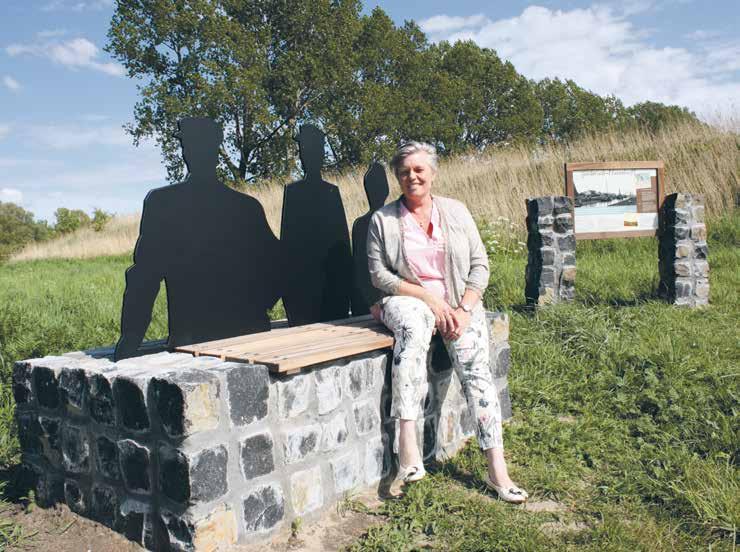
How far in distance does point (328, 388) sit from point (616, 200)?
187 inches

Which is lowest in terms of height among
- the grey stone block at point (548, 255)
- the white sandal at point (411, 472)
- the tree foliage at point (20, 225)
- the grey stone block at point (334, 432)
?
the white sandal at point (411, 472)

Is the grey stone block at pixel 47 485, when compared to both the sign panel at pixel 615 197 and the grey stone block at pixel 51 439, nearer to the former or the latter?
the grey stone block at pixel 51 439

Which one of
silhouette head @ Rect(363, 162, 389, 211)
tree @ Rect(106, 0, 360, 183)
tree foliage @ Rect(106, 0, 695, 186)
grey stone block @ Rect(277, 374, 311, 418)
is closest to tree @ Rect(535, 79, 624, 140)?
tree foliage @ Rect(106, 0, 695, 186)

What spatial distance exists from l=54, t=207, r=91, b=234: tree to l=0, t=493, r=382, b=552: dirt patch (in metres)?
26.6

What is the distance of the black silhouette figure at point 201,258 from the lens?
108 inches

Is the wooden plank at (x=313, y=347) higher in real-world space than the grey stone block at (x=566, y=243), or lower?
lower

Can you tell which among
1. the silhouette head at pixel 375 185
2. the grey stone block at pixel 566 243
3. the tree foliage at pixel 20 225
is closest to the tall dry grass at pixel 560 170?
the grey stone block at pixel 566 243

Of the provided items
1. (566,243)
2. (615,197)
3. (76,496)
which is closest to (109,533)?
(76,496)

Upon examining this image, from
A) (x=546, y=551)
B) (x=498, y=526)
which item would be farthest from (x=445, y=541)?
(x=546, y=551)

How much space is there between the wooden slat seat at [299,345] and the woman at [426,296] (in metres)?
0.14

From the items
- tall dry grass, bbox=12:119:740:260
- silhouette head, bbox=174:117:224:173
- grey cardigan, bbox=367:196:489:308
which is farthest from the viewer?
tall dry grass, bbox=12:119:740:260

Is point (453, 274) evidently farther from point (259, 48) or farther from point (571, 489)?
point (259, 48)

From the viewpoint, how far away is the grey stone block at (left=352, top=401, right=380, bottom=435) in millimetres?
2846

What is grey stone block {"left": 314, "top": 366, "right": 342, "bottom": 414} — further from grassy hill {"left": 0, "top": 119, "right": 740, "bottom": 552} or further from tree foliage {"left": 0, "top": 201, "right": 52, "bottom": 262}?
tree foliage {"left": 0, "top": 201, "right": 52, "bottom": 262}
